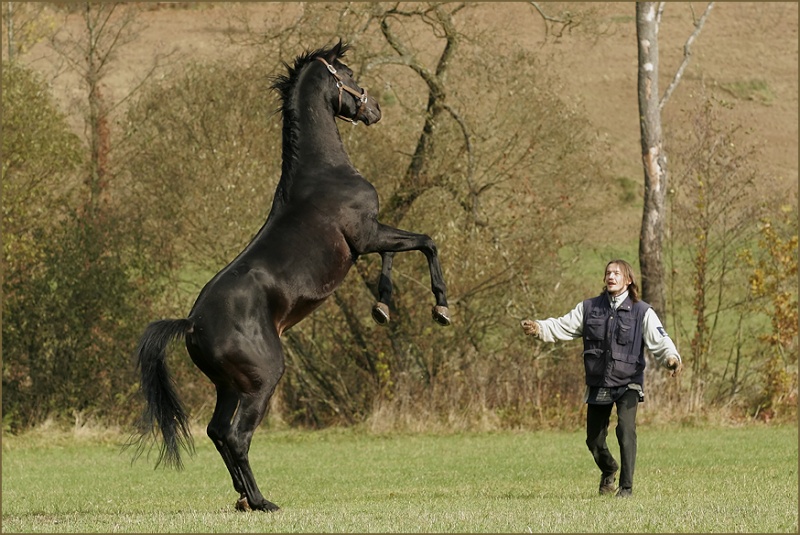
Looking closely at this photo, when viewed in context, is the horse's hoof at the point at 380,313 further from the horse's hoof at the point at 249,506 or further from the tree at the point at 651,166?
the tree at the point at 651,166

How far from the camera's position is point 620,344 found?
873 cm

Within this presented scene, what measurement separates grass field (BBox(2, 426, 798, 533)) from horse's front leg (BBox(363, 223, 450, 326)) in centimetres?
139

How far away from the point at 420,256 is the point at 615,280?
1035 cm

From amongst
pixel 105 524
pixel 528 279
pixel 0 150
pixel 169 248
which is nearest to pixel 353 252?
pixel 105 524

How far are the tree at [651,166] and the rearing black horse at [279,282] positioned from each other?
40.2 ft

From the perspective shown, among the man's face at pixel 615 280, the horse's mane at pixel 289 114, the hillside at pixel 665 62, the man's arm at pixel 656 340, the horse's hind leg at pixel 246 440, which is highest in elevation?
the hillside at pixel 665 62

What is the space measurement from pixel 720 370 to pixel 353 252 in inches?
520

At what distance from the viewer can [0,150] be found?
67.8 ft

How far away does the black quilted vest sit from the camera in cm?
871

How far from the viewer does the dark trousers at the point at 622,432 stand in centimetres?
877

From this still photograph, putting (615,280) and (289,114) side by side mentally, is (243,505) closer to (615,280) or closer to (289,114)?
(289,114)

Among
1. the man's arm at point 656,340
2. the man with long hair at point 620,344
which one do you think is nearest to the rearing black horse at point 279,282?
the man with long hair at point 620,344

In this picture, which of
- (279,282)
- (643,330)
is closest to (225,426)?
(279,282)

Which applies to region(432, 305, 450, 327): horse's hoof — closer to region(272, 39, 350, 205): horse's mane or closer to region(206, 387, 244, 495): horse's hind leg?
region(272, 39, 350, 205): horse's mane
